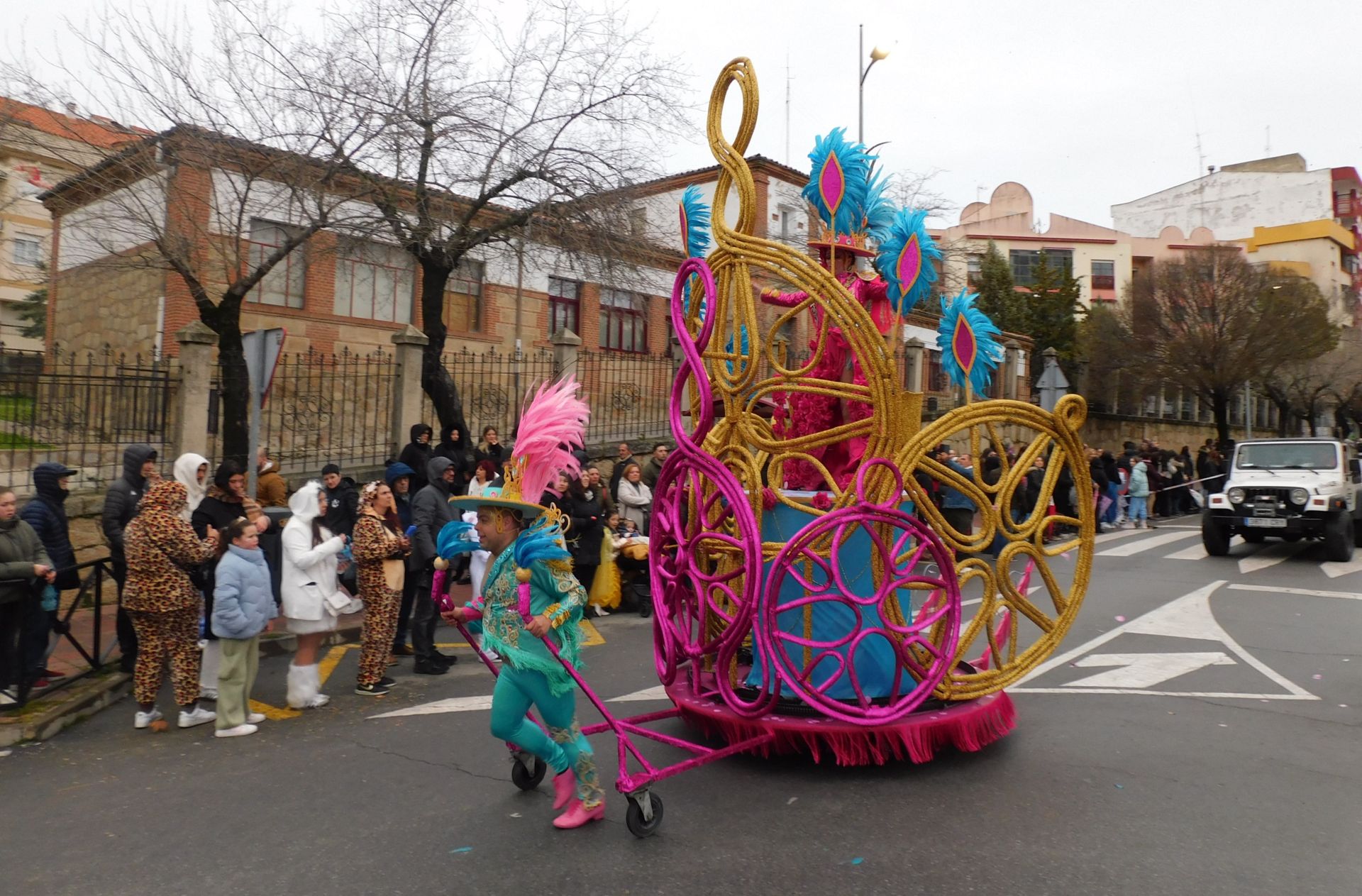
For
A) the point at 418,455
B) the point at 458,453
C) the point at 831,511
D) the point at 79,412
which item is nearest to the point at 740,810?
the point at 831,511

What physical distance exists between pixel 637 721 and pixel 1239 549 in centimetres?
1276

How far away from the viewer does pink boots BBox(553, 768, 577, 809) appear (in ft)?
14.2

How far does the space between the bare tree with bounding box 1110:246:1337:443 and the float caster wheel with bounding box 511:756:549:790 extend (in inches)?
1223

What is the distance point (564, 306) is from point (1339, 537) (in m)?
16.6

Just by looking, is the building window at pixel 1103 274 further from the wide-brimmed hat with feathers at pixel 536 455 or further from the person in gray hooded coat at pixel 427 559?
the wide-brimmed hat with feathers at pixel 536 455

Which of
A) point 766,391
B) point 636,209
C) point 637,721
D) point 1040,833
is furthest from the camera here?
point 636,209

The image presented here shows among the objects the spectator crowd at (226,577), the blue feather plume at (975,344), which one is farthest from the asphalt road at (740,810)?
the blue feather plume at (975,344)

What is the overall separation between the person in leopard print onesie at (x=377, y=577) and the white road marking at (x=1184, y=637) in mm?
4359

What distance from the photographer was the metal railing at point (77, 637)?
605 centimetres

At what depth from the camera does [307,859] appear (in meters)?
3.96

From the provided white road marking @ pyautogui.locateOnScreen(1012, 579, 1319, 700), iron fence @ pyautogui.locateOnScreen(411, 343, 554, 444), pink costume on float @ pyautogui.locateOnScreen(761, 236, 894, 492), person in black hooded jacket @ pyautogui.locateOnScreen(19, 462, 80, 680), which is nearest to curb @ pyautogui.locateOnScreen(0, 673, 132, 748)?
person in black hooded jacket @ pyautogui.locateOnScreen(19, 462, 80, 680)

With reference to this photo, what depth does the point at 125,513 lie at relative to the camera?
7062 millimetres

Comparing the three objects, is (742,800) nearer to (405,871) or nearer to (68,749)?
(405,871)

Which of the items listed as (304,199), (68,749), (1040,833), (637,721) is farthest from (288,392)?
(1040,833)
